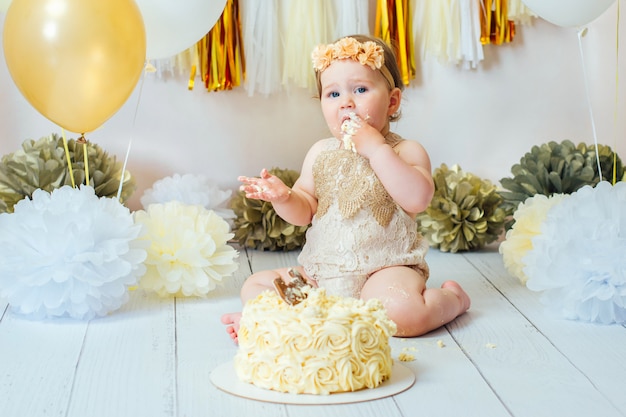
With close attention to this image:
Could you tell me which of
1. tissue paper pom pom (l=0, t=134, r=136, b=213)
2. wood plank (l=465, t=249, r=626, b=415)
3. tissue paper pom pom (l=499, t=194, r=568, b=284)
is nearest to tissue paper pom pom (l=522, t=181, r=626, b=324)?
wood plank (l=465, t=249, r=626, b=415)

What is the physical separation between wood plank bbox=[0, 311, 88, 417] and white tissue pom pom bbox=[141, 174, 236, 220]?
0.80 metres

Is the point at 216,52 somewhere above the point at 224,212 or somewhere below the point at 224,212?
above

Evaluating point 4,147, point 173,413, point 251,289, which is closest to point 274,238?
point 251,289

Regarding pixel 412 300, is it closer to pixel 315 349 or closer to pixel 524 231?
pixel 315 349

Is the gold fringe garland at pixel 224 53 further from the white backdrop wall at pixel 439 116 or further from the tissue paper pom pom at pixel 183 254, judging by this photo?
the tissue paper pom pom at pixel 183 254

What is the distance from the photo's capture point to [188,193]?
272cm

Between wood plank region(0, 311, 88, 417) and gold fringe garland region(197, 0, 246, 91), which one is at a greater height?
gold fringe garland region(197, 0, 246, 91)

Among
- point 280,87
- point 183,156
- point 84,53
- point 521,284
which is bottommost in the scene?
point 521,284

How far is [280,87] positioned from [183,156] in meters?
0.39

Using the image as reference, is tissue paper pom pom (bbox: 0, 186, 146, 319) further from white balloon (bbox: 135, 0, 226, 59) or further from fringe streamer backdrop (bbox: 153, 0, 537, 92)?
fringe streamer backdrop (bbox: 153, 0, 537, 92)

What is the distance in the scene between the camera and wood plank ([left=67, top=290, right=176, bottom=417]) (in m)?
1.43

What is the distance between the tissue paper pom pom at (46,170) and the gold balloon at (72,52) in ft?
1.99

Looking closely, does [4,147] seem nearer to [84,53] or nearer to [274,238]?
[274,238]

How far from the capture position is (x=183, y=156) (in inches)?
114
